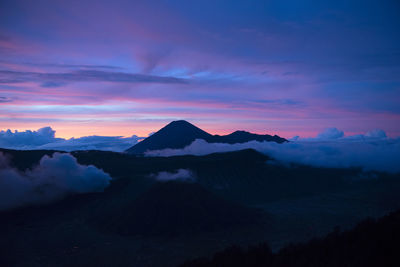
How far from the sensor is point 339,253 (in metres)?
24.8

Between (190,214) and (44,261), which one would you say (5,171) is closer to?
(44,261)

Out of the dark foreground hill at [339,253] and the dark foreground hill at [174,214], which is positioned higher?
the dark foreground hill at [339,253]

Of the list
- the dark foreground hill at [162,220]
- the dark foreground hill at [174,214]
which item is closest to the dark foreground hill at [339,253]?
the dark foreground hill at [162,220]

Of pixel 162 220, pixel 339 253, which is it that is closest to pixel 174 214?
pixel 162 220

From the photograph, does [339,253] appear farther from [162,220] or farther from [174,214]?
[174,214]

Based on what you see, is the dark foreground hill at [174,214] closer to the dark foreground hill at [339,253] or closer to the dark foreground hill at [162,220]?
the dark foreground hill at [162,220]

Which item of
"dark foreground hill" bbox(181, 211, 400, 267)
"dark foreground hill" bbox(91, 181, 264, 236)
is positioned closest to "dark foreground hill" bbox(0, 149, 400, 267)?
"dark foreground hill" bbox(91, 181, 264, 236)

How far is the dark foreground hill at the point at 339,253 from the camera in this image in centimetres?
2179

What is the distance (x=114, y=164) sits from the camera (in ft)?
585

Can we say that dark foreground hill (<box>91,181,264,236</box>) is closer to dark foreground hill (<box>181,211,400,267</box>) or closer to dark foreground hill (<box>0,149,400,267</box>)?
dark foreground hill (<box>0,149,400,267</box>)

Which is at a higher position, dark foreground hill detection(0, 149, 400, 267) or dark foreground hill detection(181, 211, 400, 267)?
dark foreground hill detection(181, 211, 400, 267)

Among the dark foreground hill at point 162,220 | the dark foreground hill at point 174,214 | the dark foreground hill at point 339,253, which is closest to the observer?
the dark foreground hill at point 339,253

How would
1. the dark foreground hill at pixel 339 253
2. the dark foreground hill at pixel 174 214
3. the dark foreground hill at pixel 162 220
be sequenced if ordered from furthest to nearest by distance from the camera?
1. the dark foreground hill at pixel 174 214
2. the dark foreground hill at pixel 162 220
3. the dark foreground hill at pixel 339 253

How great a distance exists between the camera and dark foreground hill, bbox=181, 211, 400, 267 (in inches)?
858
